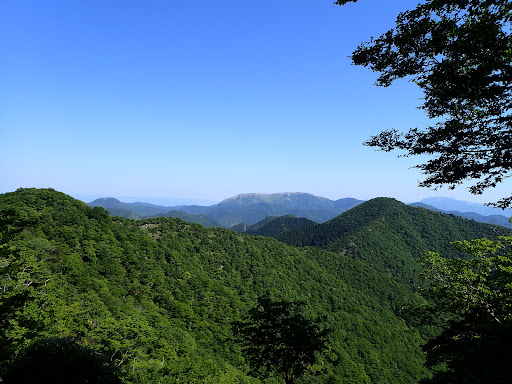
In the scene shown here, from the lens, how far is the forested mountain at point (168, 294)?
19172mm

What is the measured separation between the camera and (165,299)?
145ft

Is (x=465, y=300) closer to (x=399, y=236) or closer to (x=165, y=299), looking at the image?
(x=165, y=299)

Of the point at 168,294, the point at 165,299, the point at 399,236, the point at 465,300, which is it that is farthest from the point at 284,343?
the point at 399,236

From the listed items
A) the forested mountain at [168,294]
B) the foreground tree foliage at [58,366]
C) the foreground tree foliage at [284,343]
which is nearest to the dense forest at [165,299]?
the foreground tree foliage at [58,366]

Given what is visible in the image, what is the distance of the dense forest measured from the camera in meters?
13.8

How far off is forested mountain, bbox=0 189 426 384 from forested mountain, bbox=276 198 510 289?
131ft

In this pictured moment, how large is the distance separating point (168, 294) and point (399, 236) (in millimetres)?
165142

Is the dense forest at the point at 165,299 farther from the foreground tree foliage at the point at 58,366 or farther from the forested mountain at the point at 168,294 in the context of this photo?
the forested mountain at the point at 168,294

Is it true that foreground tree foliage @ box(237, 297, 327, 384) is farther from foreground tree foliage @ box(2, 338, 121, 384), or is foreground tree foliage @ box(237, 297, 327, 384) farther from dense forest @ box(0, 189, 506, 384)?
foreground tree foliage @ box(2, 338, 121, 384)

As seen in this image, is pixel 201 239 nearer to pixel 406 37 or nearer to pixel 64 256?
pixel 64 256

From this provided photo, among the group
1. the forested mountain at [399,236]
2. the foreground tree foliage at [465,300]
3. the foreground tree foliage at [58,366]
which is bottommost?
the forested mountain at [399,236]

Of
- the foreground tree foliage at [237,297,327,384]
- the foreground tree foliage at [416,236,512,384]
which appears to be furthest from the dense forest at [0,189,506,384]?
the foreground tree foliage at [416,236,512,384]

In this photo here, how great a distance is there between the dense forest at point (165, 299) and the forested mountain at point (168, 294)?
0.22 metres

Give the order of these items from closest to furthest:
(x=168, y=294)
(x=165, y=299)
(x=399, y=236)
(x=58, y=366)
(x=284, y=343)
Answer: (x=58, y=366) < (x=284, y=343) < (x=165, y=299) < (x=168, y=294) < (x=399, y=236)
